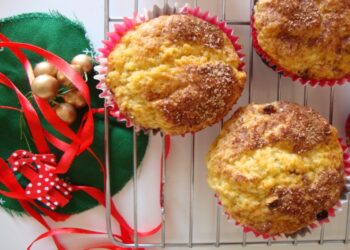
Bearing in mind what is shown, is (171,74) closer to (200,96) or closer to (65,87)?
(200,96)

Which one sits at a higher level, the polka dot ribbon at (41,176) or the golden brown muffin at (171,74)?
the golden brown muffin at (171,74)

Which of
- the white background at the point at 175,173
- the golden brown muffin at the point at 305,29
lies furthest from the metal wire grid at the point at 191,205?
the golden brown muffin at the point at 305,29

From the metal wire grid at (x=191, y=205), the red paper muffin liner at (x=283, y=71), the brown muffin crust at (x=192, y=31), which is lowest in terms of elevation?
the metal wire grid at (x=191, y=205)

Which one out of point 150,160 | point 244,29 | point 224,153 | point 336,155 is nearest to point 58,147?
point 150,160

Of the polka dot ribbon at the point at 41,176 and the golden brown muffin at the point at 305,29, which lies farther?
the polka dot ribbon at the point at 41,176

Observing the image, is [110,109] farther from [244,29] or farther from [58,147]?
[244,29]

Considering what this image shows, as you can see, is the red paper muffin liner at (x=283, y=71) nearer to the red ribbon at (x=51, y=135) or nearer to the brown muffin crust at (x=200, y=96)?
the brown muffin crust at (x=200, y=96)

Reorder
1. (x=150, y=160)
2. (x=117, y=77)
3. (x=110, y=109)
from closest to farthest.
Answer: (x=117, y=77) → (x=110, y=109) → (x=150, y=160)
